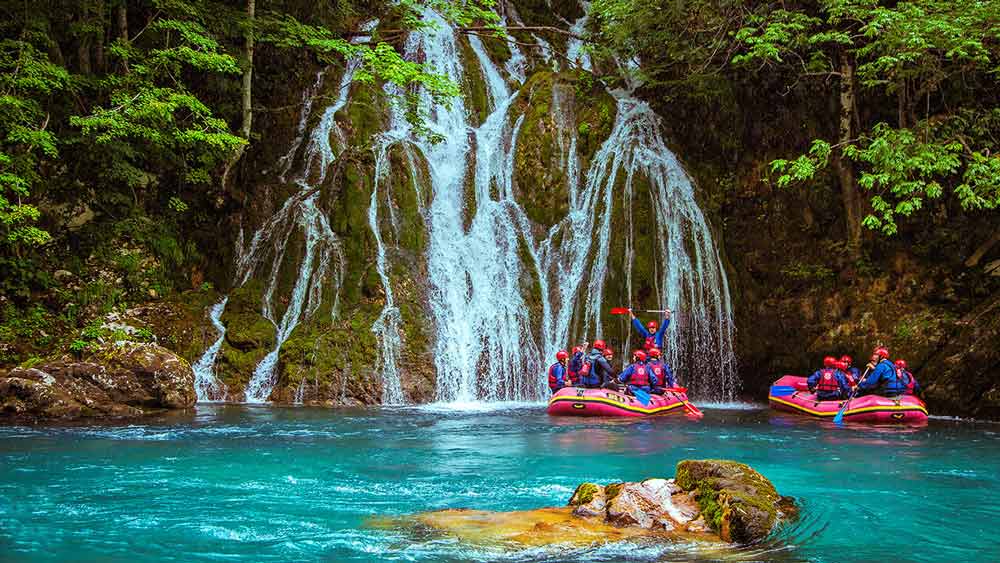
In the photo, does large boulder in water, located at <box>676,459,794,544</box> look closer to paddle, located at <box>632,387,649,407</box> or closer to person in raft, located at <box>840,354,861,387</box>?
paddle, located at <box>632,387,649,407</box>

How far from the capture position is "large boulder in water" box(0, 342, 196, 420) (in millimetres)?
11352

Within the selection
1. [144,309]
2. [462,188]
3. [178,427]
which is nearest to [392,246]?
[462,188]

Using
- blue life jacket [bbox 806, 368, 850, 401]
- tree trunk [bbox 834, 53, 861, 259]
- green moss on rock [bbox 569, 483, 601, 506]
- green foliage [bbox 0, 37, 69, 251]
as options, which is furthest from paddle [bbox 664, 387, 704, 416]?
green foliage [bbox 0, 37, 69, 251]

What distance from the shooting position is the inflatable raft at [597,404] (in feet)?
43.1

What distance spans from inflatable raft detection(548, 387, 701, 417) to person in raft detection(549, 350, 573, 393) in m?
0.78

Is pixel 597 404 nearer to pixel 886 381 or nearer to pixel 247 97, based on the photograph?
pixel 886 381

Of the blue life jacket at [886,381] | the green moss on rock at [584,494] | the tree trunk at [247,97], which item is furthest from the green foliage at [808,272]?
the green moss on rock at [584,494]

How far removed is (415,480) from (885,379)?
358 inches

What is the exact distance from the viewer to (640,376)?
13984mm

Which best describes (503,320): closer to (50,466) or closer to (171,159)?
(171,159)

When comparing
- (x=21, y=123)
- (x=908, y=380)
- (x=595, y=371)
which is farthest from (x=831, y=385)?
(x=21, y=123)

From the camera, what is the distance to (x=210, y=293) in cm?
1677

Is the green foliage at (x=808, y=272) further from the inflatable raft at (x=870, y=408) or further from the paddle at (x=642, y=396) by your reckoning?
the paddle at (x=642, y=396)

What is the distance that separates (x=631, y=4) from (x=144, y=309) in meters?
12.0
